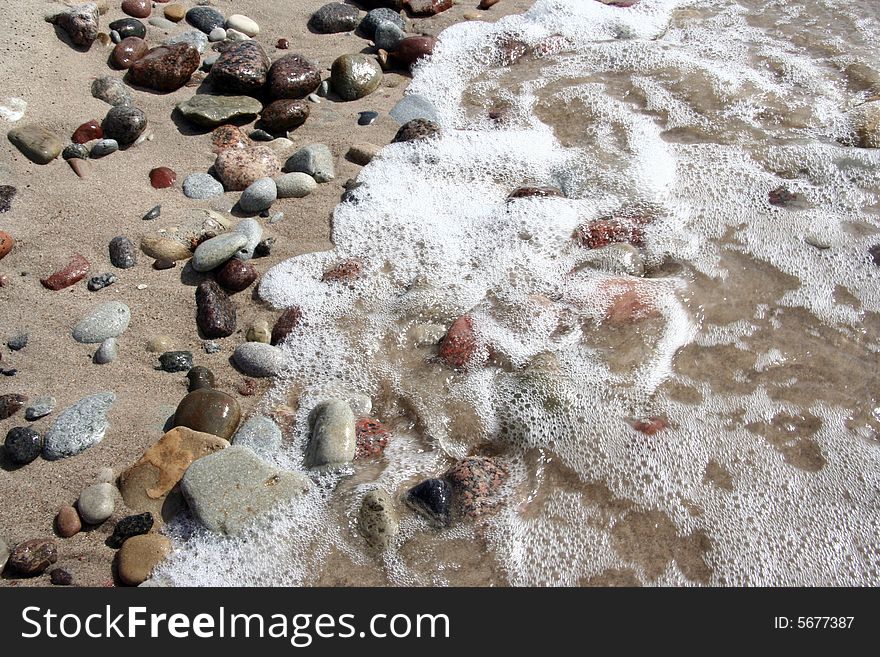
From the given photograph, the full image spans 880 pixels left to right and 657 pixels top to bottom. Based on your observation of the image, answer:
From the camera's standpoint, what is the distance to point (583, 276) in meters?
3.58

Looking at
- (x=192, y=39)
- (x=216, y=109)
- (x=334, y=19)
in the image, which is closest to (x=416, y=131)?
(x=216, y=109)

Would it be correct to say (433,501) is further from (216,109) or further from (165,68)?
(165,68)

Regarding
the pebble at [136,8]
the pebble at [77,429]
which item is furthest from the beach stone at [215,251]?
the pebble at [136,8]

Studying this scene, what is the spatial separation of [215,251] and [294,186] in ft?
2.48

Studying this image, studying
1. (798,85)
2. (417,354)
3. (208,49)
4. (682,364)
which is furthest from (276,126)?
(798,85)

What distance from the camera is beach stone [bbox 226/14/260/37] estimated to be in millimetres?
5191

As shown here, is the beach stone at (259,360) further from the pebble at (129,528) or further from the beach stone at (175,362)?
the pebble at (129,528)

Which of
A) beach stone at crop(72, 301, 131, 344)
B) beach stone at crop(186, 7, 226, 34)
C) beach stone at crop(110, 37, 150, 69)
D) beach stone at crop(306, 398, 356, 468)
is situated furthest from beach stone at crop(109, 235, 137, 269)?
beach stone at crop(186, 7, 226, 34)

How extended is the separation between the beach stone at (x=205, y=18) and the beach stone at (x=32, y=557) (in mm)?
4030

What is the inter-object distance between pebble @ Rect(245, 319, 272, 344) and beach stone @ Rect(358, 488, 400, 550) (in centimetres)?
107

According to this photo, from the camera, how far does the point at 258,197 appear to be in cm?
392

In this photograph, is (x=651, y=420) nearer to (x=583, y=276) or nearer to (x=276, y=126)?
(x=583, y=276)

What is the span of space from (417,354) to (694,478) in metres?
1.36

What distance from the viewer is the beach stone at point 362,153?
432 cm
